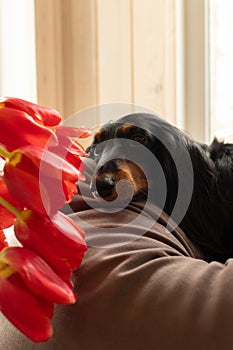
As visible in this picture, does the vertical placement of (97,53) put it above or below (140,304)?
above

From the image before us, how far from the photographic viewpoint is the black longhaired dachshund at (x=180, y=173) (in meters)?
1.18

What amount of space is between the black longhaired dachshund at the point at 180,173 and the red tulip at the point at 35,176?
0.68 metres

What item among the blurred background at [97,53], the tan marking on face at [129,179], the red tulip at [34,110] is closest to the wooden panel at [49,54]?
the blurred background at [97,53]

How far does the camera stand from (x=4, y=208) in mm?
519

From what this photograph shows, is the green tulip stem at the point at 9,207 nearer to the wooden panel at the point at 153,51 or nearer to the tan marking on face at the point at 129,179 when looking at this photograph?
the tan marking on face at the point at 129,179

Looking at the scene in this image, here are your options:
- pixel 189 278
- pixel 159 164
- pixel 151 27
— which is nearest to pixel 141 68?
pixel 151 27

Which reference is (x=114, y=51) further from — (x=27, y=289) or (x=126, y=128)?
(x=27, y=289)

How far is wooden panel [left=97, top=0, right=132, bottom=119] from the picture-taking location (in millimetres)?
1770

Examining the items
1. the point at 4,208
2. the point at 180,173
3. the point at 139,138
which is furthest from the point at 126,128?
the point at 4,208

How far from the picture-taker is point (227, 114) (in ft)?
6.48

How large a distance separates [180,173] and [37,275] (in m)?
0.81

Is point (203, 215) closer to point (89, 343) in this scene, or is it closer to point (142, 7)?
point (89, 343)

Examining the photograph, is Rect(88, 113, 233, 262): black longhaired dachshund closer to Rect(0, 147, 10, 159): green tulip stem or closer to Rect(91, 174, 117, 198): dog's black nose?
Rect(91, 174, 117, 198): dog's black nose

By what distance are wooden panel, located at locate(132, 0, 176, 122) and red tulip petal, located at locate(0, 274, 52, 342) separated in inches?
54.2
